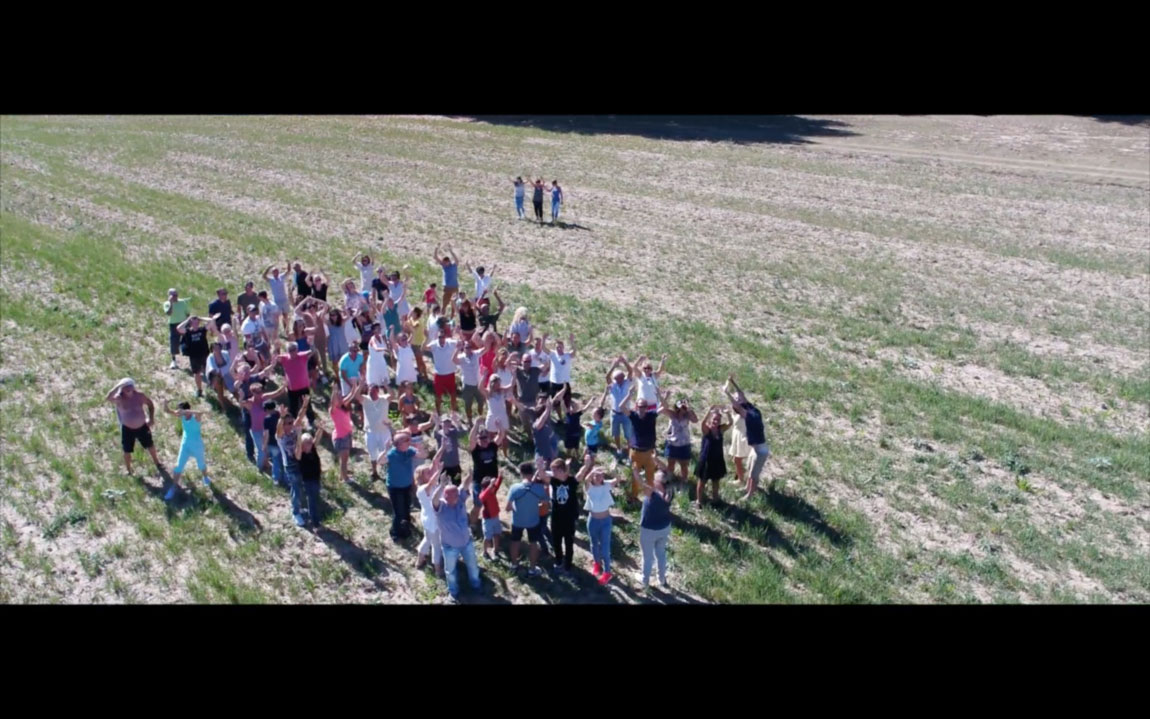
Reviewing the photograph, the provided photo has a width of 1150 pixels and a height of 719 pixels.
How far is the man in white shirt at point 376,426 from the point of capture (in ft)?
39.3

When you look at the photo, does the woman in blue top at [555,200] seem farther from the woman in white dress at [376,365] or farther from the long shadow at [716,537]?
the long shadow at [716,537]

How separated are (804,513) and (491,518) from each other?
4379 mm

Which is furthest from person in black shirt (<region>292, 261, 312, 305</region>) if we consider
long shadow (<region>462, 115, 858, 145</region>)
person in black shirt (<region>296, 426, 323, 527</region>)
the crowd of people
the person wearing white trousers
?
long shadow (<region>462, 115, 858, 145</region>)

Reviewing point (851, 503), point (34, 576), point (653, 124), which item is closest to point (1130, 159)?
point (653, 124)

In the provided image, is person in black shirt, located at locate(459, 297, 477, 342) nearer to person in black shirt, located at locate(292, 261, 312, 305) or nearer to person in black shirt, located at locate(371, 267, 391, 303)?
person in black shirt, located at locate(371, 267, 391, 303)

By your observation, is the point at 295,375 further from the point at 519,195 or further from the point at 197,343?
the point at 519,195

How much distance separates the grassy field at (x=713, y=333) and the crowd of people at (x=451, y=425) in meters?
0.45

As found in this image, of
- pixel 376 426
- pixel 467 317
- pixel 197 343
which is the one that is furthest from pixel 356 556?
pixel 197 343

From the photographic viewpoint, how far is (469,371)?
1362cm

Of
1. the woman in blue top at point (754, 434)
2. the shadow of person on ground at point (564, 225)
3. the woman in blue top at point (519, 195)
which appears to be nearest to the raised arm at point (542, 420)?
the woman in blue top at point (754, 434)

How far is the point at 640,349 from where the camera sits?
17922 millimetres

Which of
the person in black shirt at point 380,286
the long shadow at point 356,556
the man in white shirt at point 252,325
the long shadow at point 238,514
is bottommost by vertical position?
the long shadow at point 356,556

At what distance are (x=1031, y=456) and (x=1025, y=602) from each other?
4.55 meters

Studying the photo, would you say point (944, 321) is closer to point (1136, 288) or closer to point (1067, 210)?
point (1136, 288)
